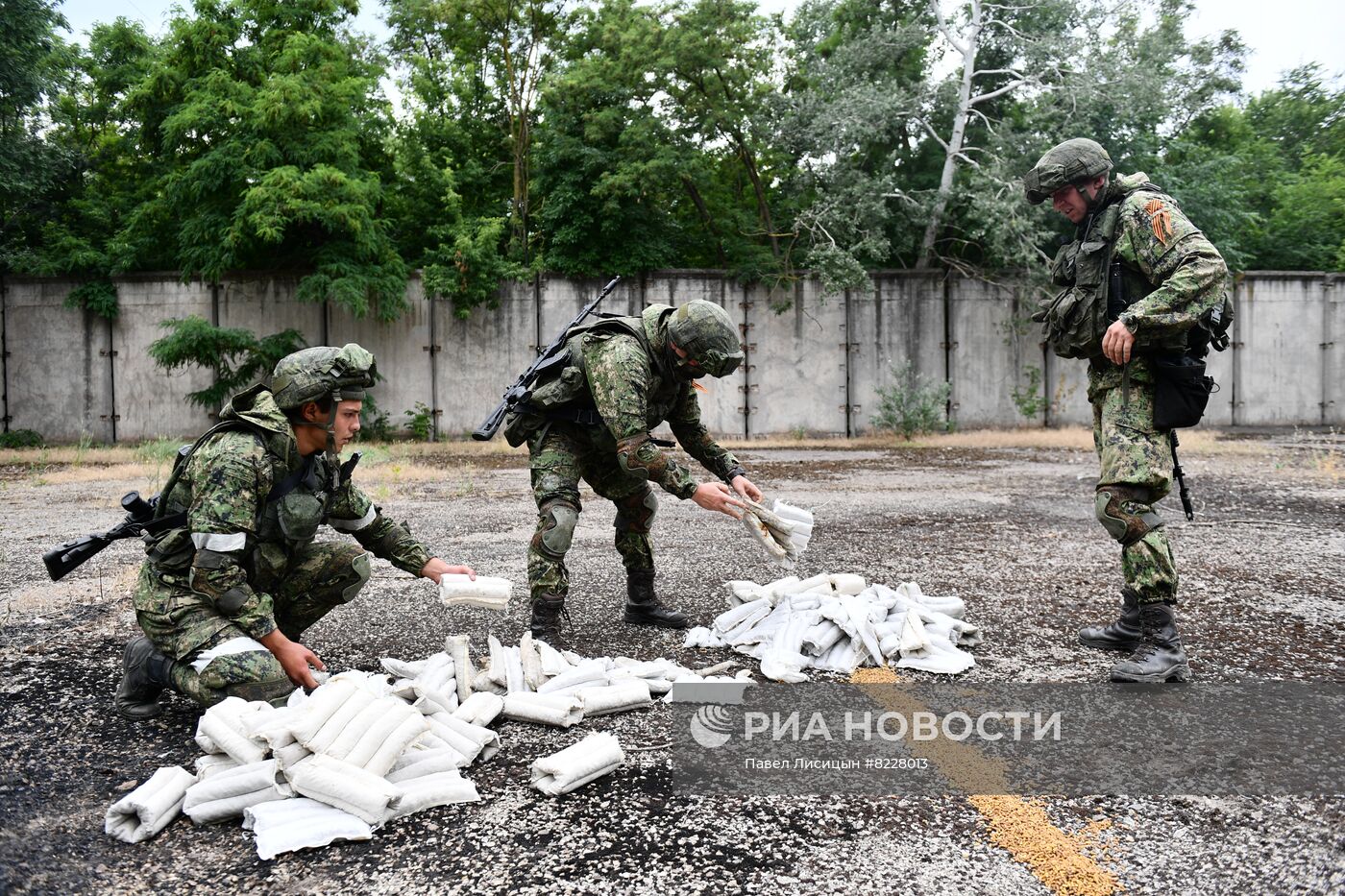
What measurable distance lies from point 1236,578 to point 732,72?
13754 millimetres

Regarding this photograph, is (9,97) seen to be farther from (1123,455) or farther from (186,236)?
(1123,455)

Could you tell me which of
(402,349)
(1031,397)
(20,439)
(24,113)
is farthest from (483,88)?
(1031,397)

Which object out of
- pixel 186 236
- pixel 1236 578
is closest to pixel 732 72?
pixel 186 236

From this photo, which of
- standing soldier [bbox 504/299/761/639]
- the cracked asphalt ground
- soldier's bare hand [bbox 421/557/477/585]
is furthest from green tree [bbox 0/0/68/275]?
soldier's bare hand [bbox 421/557/477/585]

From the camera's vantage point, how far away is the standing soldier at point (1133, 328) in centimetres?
339

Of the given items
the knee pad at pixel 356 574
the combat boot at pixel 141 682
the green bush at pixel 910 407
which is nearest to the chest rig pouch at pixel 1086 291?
the knee pad at pixel 356 574

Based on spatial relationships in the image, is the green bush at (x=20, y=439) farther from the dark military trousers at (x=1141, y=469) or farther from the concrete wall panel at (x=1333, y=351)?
the concrete wall panel at (x=1333, y=351)

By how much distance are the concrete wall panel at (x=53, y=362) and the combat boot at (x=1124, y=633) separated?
1640 centimetres

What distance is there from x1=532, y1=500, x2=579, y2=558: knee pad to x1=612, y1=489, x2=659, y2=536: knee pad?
38 cm

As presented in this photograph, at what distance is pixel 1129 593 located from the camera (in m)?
3.77

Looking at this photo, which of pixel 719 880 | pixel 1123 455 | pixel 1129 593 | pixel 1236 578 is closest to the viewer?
pixel 719 880

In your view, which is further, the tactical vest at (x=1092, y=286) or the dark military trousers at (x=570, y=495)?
the dark military trousers at (x=570, y=495)

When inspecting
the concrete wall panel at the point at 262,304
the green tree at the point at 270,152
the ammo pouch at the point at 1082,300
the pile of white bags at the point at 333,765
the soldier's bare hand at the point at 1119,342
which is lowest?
the pile of white bags at the point at 333,765

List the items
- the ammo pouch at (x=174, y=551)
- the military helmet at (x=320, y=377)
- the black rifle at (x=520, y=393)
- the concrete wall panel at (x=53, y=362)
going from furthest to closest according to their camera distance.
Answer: the concrete wall panel at (x=53, y=362)
the black rifle at (x=520, y=393)
the military helmet at (x=320, y=377)
the ammo pouch at (x=174, y=551)
